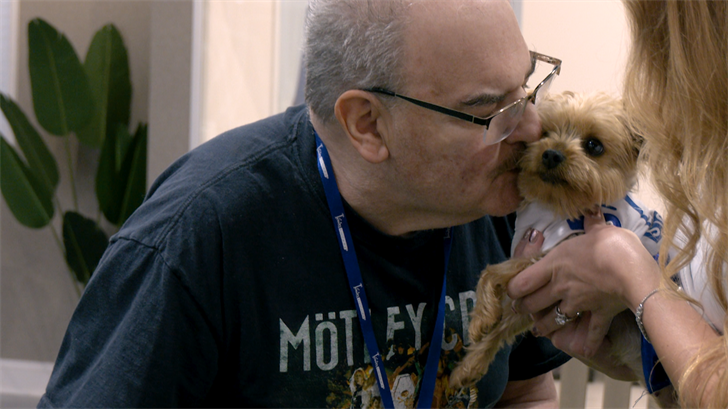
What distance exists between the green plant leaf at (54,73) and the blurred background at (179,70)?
346 millimetres

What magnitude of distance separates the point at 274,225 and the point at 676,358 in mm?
727

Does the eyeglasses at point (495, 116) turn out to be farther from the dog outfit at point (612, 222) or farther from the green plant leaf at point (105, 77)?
the green plant leaf at point (105, 77)

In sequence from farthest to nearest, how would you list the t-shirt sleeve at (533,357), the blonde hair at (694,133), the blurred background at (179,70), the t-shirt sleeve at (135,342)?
the blurred background at (179,70), the t-shirt sleeve at (533,357), the t-shirt sleeve at (135,342), the blonde hair at (694,133)

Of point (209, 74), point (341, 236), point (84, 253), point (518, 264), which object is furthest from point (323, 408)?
point (84, 253)

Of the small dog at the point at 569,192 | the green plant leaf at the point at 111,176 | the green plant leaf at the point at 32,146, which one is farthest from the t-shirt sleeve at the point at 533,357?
the green plant leaf at the point at 32,146

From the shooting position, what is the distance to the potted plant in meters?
3.01

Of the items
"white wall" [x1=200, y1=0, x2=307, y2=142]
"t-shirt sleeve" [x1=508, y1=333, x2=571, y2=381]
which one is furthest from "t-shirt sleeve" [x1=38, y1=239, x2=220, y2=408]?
"white wall" [x1=200, y1=0, x2=307, y2=142]

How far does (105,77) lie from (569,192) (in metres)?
2.58

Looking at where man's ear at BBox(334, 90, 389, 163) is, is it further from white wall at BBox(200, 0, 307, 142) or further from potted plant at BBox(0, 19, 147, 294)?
potted plant at BBox(0, 19, 147, 294)

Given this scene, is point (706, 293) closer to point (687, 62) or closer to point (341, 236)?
point (687, 62)

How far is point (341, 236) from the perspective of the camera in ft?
4.20

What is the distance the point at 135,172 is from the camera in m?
3.12

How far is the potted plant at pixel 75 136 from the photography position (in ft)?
9.89

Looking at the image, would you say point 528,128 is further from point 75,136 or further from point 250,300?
point 75,136
